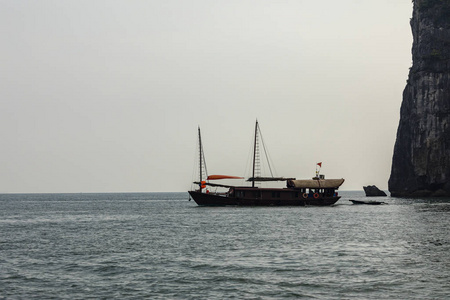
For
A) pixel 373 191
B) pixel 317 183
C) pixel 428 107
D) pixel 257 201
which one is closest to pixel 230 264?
pixel 257 201

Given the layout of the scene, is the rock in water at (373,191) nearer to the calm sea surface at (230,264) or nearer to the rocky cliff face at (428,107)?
the rocky cliff face at (428,107)

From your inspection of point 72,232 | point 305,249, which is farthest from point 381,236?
point 72,232

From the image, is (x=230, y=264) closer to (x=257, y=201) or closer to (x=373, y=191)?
(x=257, y=201)

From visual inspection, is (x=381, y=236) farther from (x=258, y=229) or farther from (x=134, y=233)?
(x=134, y=233)

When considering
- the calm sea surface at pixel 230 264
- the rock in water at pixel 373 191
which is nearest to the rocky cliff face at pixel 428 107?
the rock in water at pixel 373 191

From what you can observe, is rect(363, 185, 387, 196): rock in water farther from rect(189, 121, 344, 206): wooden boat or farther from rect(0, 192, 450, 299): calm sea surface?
rect(0, 192, 450, 299): calm sea surface

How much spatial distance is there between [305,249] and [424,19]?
395ft

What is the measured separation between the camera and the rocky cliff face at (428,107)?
130875 millimetres

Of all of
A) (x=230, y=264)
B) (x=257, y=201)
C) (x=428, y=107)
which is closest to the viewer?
(x=230, y=264)

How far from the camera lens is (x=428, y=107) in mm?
134375

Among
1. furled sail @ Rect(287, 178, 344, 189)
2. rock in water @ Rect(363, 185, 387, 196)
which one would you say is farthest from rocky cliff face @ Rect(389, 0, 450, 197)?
furled sail @ Rect(287, 178, 344, 189)

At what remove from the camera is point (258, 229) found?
50.9 meters

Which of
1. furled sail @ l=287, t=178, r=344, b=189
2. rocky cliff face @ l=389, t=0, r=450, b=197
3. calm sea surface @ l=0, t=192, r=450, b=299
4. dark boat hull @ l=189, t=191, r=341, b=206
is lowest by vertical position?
calm sea surface @ l=0, t=192, r=450, b=299

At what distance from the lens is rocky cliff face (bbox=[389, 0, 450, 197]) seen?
131 metres
